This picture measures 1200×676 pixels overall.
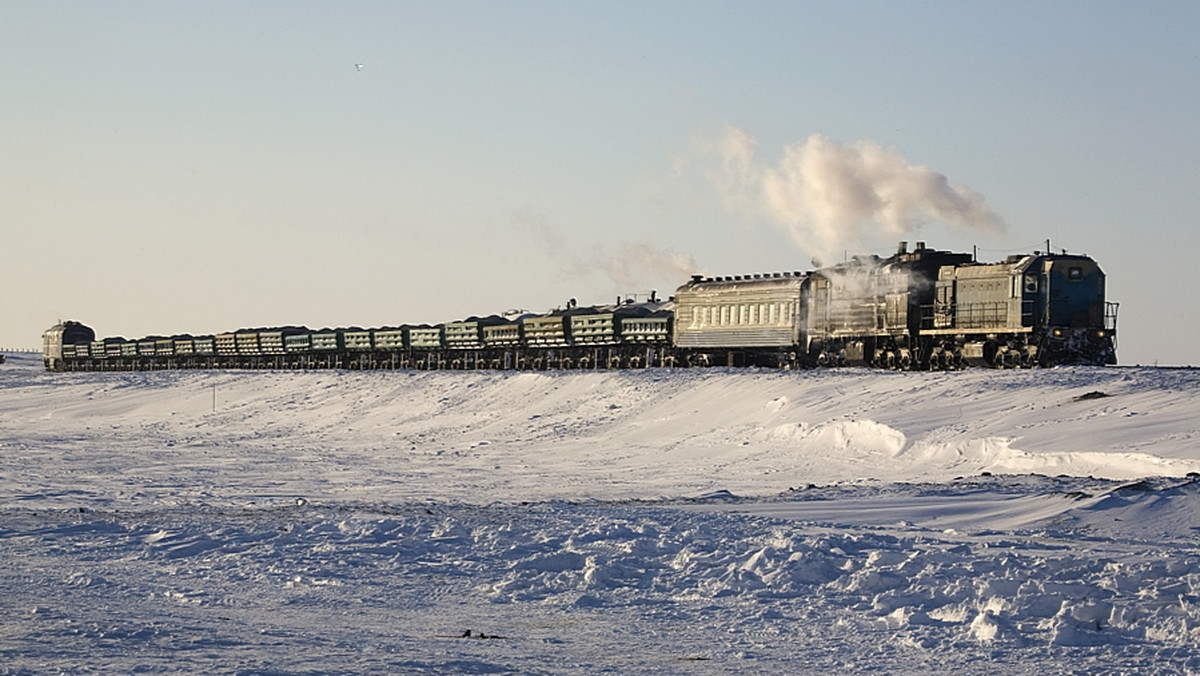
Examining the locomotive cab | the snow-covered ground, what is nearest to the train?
the locomotive cab

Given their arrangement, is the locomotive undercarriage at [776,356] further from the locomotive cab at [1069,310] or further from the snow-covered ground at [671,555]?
the snow-covered ground at [671,555]

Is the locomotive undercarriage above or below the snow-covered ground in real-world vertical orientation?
above

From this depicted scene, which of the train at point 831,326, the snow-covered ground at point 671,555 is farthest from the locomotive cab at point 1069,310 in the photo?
the snow-covered ground at point 671,555

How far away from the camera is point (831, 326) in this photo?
149 ft

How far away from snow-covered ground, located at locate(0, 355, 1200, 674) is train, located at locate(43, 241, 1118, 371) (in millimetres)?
5049

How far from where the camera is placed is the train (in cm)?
3781

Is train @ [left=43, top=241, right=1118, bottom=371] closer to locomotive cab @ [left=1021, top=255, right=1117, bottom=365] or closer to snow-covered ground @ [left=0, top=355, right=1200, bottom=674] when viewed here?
locomotive cab @ [left=1021, top=255, right=1117, bottom=365]

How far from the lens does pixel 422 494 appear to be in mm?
23703

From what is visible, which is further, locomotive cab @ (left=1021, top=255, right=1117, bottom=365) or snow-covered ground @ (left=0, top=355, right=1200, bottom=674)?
locomotive cab @ (left=1021, top=255, right=1117, bottom=365)

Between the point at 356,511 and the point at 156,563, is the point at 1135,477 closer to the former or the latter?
the point at 356,511

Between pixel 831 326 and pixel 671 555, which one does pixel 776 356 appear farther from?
pixel 671 555

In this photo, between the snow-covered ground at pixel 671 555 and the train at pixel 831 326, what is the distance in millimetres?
5049

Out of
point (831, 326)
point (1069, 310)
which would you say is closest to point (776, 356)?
point (831, 326)

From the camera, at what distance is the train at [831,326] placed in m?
37.8
